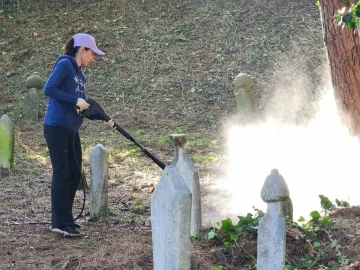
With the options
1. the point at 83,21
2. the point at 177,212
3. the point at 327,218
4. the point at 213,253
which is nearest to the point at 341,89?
the point at 327,218

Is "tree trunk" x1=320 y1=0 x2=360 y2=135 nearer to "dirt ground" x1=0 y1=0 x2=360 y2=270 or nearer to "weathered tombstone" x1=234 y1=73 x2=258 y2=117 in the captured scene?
"dirt ground" x1=0 y1=0 x2=360 y2=270

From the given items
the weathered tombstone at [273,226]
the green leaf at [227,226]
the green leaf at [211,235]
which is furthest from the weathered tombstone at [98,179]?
the weathered tombstone at [273,226]

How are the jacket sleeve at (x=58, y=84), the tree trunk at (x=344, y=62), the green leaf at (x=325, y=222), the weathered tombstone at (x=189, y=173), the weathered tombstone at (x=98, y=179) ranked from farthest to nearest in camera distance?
the tree trunk at (x=344, y=62) < the weathered tombstone at (x=98, y=179) < the jacket sleeve at (x=58, y=84) < the weathered tombstone at (x=189, y=173) < the green leaf at (x=325, y=222)

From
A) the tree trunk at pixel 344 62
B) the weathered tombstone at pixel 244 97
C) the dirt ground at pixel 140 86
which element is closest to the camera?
the dirt ground at pixel 140 86

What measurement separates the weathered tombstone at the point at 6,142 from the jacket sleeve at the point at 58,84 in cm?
362

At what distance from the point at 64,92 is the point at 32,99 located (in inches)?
321

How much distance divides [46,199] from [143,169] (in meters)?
2.18

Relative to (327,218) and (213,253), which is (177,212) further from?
(327,218)

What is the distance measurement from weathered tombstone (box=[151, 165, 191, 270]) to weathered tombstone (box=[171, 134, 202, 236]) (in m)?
1.33

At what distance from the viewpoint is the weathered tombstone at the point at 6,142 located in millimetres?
10250

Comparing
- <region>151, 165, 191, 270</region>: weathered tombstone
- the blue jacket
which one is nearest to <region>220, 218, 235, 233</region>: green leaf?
<region>151, 165, 191, 270</region>: weathered tombstone

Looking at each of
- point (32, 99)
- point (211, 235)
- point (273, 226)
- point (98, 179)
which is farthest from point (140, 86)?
point (273, 226)

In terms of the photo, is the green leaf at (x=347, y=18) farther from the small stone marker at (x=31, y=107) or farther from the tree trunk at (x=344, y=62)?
the small stone marker at (x=31, y=107)

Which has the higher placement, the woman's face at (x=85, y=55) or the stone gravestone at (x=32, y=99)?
the stone gravestone at (x=32, y=99)
